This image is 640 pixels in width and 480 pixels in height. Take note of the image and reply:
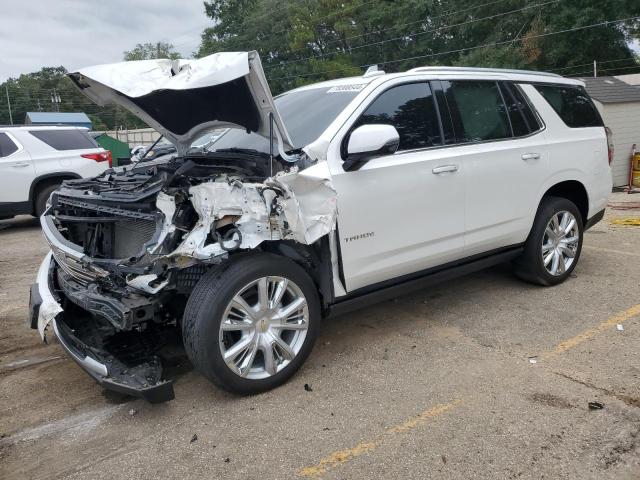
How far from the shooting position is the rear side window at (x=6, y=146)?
890cm

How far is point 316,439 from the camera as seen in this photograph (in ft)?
8.88

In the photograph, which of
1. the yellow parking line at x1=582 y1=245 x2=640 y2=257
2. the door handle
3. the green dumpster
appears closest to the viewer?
the door handle

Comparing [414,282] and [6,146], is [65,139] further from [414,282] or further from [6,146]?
[414,282]

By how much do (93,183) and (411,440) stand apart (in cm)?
265

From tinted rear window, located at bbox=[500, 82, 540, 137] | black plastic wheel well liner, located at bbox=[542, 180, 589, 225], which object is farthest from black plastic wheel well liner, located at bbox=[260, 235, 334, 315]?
black plastic wheel well liner, located at bbox=[542, 180, 589, 225]

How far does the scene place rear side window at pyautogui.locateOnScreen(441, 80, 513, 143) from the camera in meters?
3.99

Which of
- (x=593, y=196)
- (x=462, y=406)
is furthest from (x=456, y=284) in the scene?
(x=462, y=406)

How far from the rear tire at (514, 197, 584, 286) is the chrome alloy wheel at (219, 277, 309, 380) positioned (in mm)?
2533

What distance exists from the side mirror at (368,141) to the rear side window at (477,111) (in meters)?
1.00

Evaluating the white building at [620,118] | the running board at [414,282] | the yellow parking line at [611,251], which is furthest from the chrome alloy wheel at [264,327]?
the white building at [620,118]

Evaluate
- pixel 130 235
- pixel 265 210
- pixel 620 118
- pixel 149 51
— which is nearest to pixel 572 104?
pixel 265 210

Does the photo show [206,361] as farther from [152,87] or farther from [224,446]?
[152,87]

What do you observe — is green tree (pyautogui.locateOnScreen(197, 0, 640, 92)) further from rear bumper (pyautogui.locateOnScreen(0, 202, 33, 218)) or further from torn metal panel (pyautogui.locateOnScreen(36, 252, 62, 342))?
torn metal panel (pyautogui.locateOnScreen(36, 252, 62, 342))

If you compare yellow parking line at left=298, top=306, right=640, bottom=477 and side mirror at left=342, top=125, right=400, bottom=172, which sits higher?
side mirror at left=342, top=125, right=400, bottom=172
